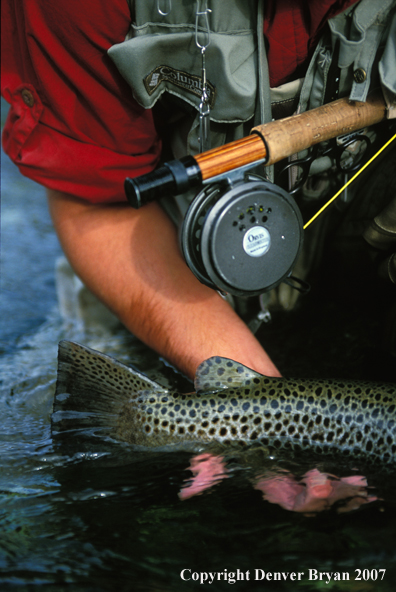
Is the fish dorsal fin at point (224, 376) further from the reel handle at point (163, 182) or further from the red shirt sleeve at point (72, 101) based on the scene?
the red shirt sleeve at point (72, 101)

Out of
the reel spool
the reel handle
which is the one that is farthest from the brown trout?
the reel handle

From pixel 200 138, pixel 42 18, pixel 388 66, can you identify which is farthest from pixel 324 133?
pixel 42 18

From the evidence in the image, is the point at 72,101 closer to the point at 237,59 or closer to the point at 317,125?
the point at 237,59

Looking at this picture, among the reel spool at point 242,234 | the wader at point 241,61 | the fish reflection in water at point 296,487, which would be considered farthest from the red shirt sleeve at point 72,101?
the fish reflection in water at point 296,487

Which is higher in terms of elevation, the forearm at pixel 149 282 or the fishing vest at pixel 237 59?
the fishing vest at pixel 237 59

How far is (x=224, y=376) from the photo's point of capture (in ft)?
3.89

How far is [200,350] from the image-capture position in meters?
1.46

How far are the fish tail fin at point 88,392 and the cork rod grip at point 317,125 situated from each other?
57 centimetres

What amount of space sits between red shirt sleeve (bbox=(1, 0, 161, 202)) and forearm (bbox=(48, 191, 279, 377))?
0.12 meters

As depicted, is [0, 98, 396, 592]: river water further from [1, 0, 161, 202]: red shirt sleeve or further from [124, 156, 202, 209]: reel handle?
[1, 0, 161, 202]: red shirt sleeve

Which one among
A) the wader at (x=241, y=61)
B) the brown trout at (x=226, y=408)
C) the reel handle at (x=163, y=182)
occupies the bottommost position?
the brown trout at (x=226, y=408)

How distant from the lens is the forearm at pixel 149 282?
1485 mm

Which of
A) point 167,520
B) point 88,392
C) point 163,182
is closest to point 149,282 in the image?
point 88,392

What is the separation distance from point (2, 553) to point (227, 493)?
0.43 meters
